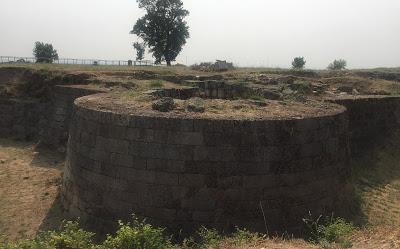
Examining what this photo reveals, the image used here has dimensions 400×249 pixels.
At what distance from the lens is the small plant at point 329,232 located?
5.43m

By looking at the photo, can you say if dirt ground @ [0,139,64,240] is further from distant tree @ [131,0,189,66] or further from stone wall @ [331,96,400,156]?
distant tree @ [131,0,189,66]

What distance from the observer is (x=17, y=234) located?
25.7 feet

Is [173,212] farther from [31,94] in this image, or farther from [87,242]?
[31,94]

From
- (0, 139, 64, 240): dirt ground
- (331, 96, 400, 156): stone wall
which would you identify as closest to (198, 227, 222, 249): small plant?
(0, 139, 64, 240): dirt ground

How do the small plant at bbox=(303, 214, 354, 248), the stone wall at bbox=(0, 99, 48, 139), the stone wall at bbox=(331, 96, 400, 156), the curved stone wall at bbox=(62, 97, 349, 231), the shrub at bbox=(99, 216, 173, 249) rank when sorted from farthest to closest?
the stone wall at bbox=(0, 99, 48, 139) → the stone wall at bbox=(331, 96, 400, 156) → the curved stone wall at bbox=(62, 97, 349, 231) → the shrub at bbox=(99, 216, 173, 249) → the small plant at bbox=(303, 214, 354, 248)

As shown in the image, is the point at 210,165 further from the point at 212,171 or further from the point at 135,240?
the point at 135,240

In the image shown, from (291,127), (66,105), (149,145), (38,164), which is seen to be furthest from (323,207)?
(66,105)

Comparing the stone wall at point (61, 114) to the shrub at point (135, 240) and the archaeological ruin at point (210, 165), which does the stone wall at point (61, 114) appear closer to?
the archaeological ruin at point (210, 165)

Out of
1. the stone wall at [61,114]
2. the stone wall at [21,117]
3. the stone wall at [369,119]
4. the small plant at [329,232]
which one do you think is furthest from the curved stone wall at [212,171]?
the stone wall at [21,117]

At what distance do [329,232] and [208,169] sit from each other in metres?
2.09

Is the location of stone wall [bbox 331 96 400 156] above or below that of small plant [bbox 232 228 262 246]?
above

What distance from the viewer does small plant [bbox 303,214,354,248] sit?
5.43 meters

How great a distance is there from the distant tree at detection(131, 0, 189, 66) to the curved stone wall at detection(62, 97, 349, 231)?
107ft

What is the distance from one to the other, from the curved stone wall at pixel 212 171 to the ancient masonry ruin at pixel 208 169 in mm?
16
